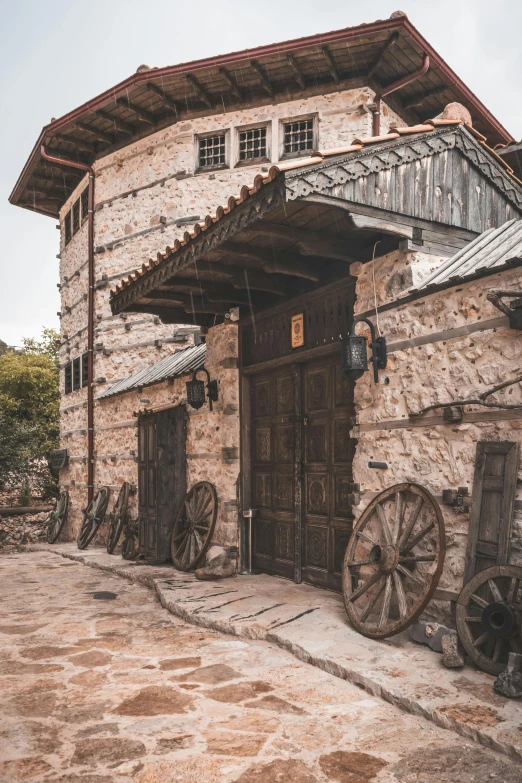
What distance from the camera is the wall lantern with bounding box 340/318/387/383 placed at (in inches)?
200

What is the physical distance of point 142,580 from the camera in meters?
7.31

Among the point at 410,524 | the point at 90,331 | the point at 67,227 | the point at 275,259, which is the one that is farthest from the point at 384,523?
the point at 67,227

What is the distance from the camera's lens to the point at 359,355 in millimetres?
5102

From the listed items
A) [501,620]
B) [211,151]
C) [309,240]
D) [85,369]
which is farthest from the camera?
[85,369]

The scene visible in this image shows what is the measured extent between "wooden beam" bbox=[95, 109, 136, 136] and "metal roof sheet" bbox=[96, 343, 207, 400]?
462 centimetres

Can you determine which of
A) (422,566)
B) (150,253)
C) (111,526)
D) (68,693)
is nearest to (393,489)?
(422,566)

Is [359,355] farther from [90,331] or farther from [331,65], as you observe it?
[90,331]

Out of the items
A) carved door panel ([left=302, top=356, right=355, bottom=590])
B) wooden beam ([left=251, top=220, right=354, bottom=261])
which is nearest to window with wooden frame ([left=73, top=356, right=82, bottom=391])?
carved door panel ([left=302, top=356, right=355, bottom=590])

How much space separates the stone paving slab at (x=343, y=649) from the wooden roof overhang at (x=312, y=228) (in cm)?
301

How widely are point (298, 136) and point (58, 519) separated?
917 cm

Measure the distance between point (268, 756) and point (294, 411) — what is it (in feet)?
13.0

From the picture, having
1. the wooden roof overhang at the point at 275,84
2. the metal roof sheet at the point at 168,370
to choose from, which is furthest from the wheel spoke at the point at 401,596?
the wooden roof overhang at the point at 275,84

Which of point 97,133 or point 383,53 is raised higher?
point 97,133

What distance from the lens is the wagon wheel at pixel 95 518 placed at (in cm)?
1112
